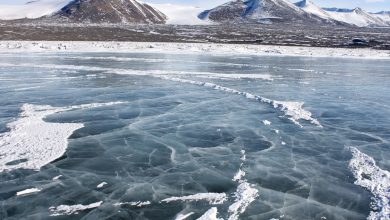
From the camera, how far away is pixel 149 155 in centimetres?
885

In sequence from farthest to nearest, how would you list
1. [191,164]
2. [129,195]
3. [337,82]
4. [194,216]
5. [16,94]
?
1. [337,82]
2. [16,94]
3. [191,164]
4. [129,195]
5. [194,216]

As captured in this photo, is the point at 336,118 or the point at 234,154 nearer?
A: the point at 234,154

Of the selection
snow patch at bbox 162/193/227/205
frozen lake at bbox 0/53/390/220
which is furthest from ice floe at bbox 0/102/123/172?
snow patch at bbox 162/193/227/205

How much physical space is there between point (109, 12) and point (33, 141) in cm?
14947

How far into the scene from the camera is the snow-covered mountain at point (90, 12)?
465 feet

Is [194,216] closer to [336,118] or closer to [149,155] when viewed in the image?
[149,155]

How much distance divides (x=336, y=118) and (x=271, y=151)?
4126mm

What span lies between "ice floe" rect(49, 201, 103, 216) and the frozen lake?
30mm

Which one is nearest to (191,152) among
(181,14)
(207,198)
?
(207,198)

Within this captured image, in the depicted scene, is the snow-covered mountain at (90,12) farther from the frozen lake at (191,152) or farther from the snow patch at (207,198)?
the snow patch at (207,198)

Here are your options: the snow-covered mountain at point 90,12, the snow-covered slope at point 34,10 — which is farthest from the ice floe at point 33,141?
the snow-covered slope at point 34,10

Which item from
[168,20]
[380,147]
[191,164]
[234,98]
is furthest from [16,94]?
[168,20]

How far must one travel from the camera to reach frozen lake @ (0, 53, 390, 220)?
6625 millimetres

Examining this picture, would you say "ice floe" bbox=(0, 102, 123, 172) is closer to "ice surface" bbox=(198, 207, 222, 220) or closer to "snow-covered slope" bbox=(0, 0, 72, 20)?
"ice surface" bbox=(198, 207, 222, 220)
